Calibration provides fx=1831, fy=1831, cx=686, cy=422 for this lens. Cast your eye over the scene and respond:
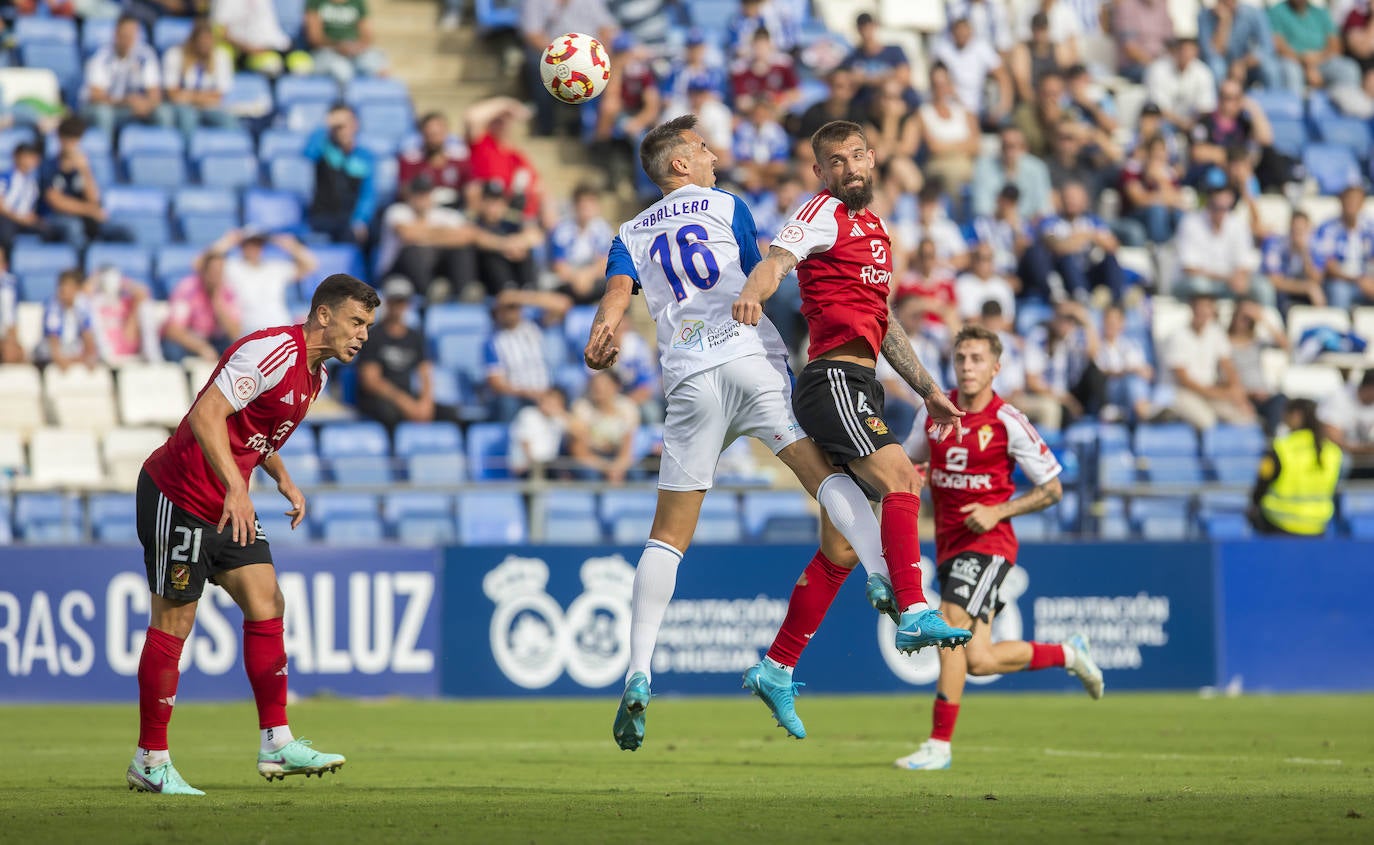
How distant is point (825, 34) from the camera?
21.4 meters

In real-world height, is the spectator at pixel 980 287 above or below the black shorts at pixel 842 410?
above

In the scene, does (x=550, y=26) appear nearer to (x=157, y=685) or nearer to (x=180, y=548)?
(x=180, y=548)

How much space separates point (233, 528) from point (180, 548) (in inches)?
11.0

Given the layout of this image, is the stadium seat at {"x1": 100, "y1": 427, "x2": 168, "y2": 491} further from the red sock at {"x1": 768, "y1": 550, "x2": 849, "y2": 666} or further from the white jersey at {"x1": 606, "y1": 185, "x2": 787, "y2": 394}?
the red sock at {"x1": 768, "y1": 550, "x2": 849, "y2": 666}

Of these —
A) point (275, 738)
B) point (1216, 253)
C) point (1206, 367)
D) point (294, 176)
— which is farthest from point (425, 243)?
point (275, 738)

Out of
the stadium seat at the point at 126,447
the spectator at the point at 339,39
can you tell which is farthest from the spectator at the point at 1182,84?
the stadium seat at the point at 126,447

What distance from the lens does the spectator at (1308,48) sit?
75.5 feet

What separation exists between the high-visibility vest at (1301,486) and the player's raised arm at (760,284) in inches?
359

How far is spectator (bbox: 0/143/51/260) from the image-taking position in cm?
1664

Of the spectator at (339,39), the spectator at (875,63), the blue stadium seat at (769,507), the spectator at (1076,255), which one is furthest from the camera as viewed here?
the spectator at (875,63)

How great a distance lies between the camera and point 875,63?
794 inches

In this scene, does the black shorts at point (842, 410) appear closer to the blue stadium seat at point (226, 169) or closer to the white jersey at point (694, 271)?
the white jersey at point (694, 271)

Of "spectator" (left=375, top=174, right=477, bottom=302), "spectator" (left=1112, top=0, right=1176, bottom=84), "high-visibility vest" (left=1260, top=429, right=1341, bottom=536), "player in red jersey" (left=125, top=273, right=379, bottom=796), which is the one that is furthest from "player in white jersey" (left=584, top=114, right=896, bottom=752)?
"spectator" (left=1112, top=0, right=1176, bottom=84)

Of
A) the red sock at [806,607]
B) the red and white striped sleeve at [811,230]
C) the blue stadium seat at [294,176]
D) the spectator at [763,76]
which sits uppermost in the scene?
the spectator at [763,76]
